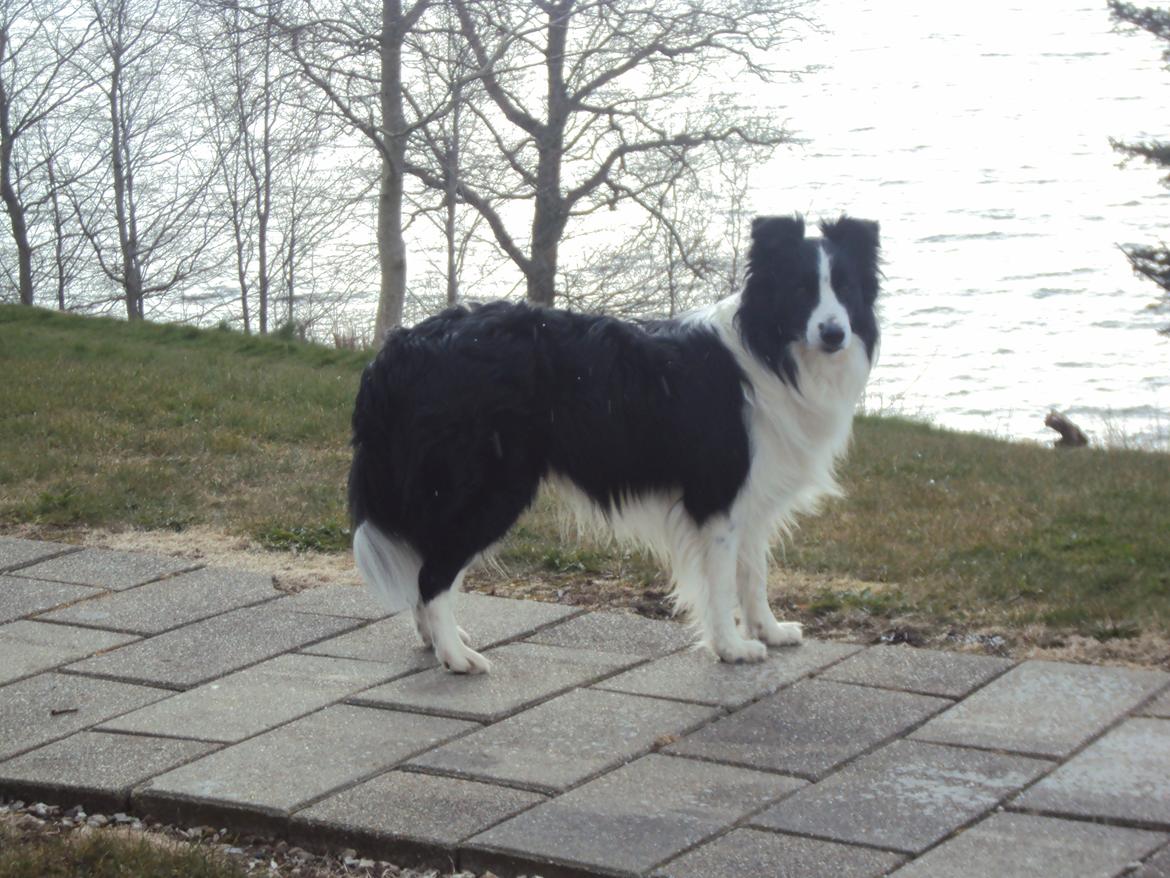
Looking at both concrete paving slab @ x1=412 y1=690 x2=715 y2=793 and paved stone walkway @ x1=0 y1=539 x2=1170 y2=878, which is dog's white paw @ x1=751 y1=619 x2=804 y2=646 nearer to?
paved stone walkway @ x1=0 y1=539 x2=1170 y2=878

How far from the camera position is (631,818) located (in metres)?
3.08

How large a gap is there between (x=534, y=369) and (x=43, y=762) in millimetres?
1776

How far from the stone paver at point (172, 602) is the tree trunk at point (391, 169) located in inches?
266

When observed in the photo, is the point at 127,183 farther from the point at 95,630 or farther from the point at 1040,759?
the point at 1040,759

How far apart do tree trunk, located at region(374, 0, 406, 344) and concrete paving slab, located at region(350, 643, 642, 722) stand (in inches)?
307

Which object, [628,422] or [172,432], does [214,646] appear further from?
[172,432]

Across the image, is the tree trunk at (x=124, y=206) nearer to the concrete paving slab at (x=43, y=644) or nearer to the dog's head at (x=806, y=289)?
the concrete paving slab at (x=43, y=644)

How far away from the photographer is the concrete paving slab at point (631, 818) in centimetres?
288

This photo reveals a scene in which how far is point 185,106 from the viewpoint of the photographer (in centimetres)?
1597

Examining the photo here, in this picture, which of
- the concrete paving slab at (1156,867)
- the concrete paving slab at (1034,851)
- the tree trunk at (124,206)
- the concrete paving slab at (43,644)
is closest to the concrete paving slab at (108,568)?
the concrete paving slab at (43,644)

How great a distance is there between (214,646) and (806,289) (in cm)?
→ 223

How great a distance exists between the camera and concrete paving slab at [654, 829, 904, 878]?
279 centimetres

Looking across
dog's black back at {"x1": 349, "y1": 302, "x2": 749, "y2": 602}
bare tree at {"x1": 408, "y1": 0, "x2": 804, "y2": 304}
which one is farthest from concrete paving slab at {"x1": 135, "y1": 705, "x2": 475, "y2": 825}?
bare tree at {"x1": 408, "y1": 0, "x2": 804, "y2": 304}

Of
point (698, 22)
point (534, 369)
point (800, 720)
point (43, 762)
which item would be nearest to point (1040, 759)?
point (800, 720)
